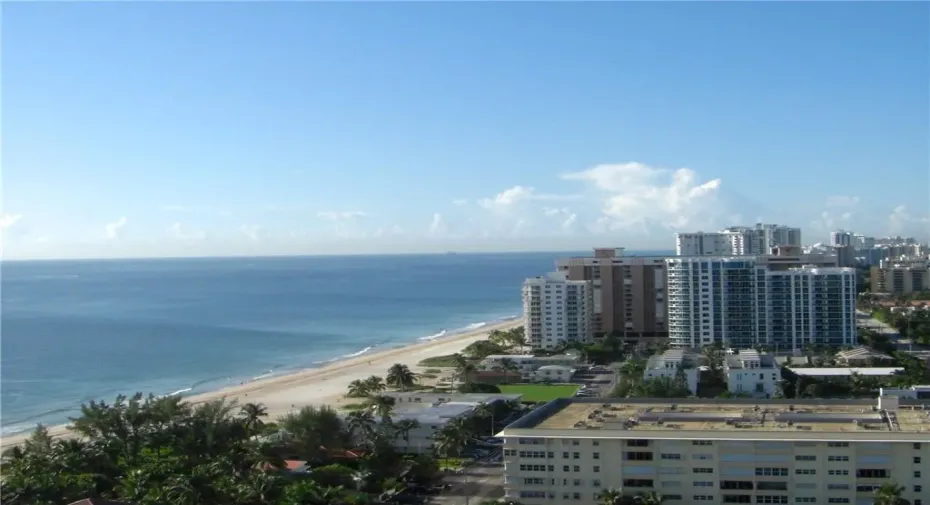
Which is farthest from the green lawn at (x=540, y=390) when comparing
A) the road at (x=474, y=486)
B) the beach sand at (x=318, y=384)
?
the road at (x=474, y=486)

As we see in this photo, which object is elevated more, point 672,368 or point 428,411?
point 672,368

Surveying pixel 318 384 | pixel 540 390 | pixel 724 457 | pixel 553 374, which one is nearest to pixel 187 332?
pixel 318 384

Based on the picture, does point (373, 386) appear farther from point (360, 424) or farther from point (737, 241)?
point (737, 241)

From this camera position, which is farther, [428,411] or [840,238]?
[840,238]

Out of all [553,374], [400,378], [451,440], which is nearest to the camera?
[451,440]

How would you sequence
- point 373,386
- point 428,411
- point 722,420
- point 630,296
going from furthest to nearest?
1. point 630,296
2. point 373,386
3. point 428,411
4. point 722,420

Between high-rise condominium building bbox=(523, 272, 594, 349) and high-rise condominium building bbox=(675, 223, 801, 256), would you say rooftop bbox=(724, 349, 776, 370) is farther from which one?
high-rise condominium building bbox=(675, 223, 801, 256)

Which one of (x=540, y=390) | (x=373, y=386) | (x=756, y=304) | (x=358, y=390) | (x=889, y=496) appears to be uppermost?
(x=756, y=304)
